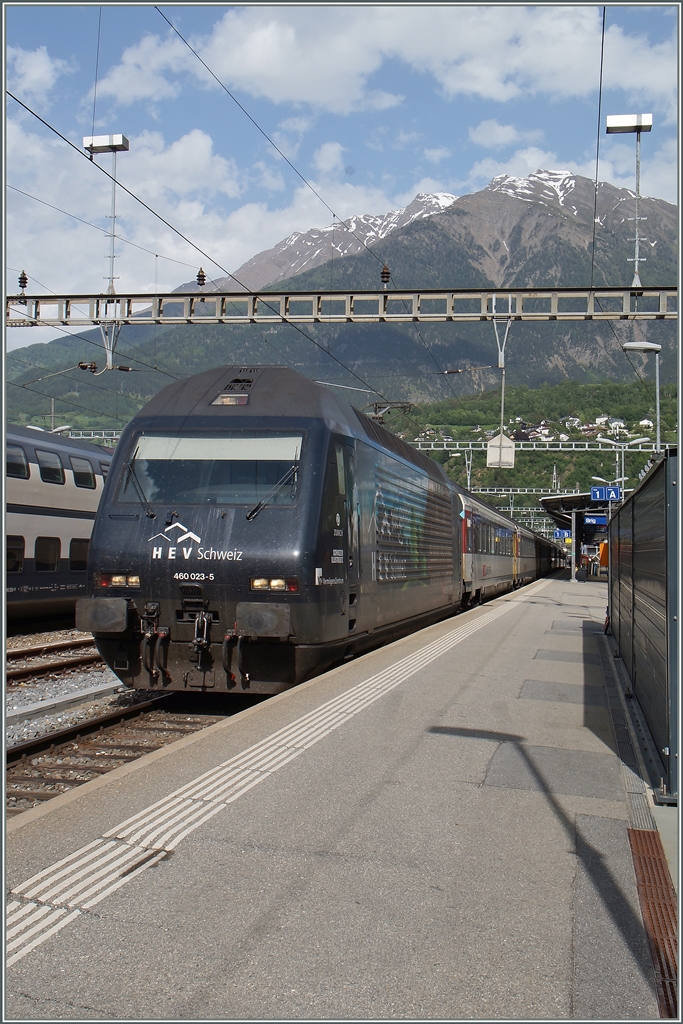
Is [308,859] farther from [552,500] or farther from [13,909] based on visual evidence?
[552,500]

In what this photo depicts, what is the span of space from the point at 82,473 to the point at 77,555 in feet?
5.94

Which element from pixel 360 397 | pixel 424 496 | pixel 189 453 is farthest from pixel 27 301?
pixel 360 397

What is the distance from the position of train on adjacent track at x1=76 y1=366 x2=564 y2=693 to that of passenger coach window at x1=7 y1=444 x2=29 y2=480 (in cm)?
812

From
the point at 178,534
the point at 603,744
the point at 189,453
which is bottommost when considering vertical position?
the point at 603,744

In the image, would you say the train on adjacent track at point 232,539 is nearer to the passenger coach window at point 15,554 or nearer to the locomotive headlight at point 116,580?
the locomotive headlight at point 116,580

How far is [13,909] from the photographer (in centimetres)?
393

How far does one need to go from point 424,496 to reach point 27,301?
10399mm

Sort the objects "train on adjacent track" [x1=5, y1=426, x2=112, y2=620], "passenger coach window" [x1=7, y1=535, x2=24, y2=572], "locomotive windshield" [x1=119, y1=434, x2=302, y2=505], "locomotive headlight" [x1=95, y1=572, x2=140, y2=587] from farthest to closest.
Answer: "train on adjacent track" [x1=5, y1=426, x2=112, y2=620]
"passenger coach window" [x1=7, y1=535, x2=24, y2=572]
"locomotive windshield" [x1=119, y1=434, x2=302, y2=505]
"locomotive headlight" [x1=95, y1=572, x2=140, y2=587]

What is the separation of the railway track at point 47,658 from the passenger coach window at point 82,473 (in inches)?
155

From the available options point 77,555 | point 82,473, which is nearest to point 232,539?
point 77,555

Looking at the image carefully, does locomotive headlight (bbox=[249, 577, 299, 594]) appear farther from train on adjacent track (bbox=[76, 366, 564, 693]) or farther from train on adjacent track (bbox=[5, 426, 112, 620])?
train on adjacent track (bbox=[5, 426, 112, 620])

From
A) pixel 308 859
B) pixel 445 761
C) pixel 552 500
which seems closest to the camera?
pixel 308 859

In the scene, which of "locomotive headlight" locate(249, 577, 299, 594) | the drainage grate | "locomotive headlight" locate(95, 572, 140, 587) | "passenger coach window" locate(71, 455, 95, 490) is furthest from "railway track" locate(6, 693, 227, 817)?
"passenger coach window" locate(71, 455, 95, 490)

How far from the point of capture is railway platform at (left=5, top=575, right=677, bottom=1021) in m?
3.32
